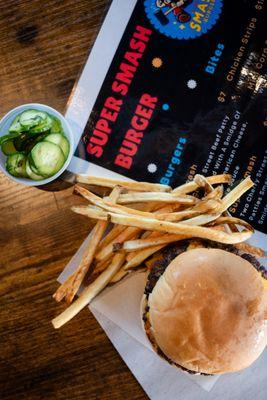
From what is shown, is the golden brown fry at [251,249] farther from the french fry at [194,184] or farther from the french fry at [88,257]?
the french fry at [88,257]

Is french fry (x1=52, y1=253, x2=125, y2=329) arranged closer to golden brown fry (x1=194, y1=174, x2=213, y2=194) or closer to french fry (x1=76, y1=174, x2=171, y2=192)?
french fry (x1=76, y1=174, x2=171, y2=192)

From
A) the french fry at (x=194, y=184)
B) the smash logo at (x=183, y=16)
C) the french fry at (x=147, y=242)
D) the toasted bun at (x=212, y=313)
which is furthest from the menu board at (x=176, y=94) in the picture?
the toasted bun at (x=212, y=313)

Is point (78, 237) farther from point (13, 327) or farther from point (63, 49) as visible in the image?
point (63, 49)

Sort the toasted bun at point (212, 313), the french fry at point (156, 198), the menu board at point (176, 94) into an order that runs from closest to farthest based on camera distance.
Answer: the toasted bun at point (212, 313), the french fry at point (156, 198), the menu board at point (176, 94)

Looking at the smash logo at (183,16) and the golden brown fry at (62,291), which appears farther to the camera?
the smash logo at (183,16)

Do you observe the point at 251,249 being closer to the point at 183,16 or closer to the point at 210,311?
the point at 210,311

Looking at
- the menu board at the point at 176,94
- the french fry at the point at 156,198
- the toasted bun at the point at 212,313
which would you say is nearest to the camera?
the toasted bun at the point at 212,313

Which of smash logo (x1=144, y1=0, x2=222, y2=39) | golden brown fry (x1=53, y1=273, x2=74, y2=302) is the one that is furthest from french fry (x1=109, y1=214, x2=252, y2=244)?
smash logo (x1=144, y1=0, x2=222, y2=39)
